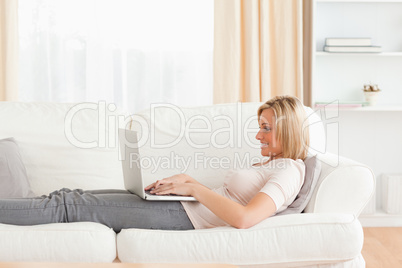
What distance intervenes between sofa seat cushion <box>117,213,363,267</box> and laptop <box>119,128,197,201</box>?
0.15 meters

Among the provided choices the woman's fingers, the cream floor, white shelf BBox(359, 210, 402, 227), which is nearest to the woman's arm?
the woman's fingers

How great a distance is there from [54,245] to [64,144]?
2.75ft

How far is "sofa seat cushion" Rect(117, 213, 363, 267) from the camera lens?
195cm

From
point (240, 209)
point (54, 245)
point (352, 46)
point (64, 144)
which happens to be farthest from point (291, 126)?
point (352, 46)

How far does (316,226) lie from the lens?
199 cm

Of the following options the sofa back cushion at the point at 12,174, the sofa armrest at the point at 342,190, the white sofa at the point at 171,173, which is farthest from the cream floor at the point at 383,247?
the sofa back cushion at the point at 12,174

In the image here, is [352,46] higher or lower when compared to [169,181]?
higher

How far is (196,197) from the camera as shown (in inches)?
80.7

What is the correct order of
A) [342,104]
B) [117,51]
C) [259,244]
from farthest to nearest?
1. [117,51]
2. [342,104]
3. [259,244]

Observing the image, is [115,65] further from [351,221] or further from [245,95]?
[351,221]

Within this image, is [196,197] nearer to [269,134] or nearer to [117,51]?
[269,134]

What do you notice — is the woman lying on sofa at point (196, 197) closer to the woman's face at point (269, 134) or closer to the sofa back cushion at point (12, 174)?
the woman's face at point (269, 134)

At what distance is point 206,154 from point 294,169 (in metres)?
0.70

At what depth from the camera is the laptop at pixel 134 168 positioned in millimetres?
2072
